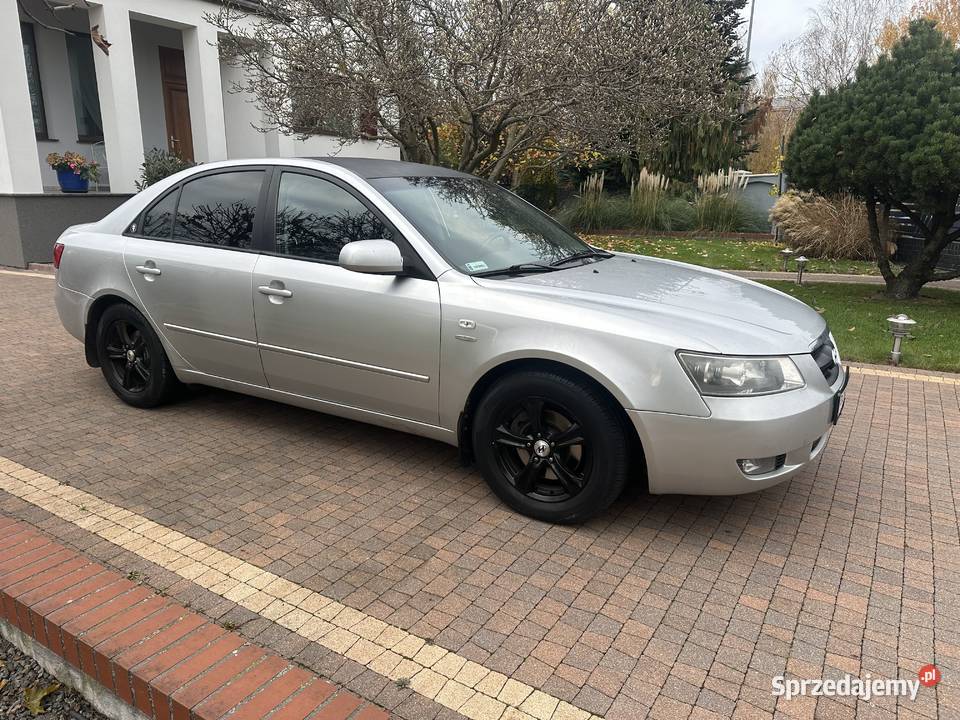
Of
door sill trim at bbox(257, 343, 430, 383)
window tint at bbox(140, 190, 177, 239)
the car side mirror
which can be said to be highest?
window tint at bbox(140, 190, 177, 239)

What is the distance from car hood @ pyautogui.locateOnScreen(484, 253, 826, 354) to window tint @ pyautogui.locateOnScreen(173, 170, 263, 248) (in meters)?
1.80

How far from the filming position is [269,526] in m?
3.45

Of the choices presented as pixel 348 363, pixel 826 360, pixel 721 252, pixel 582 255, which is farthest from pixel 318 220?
pixel 721 252

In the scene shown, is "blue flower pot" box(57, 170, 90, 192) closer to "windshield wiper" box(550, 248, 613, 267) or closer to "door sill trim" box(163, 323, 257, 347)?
"door sill trim" box(163, 323, 257, 347)

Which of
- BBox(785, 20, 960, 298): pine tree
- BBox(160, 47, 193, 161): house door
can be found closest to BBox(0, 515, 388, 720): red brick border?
BBox(785, 20, 960, 298): pine tree

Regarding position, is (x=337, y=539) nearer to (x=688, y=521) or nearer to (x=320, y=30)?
(x=688, y=521)

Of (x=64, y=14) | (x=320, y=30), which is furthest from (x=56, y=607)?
(x=64, y=14)

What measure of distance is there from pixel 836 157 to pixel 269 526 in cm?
794

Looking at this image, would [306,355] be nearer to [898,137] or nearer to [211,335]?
[211,335]

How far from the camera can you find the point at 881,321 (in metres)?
8.18

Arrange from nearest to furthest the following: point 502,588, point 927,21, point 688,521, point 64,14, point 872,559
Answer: point 502,588
point 872,559
point 688,521
point 927,21
point 64,14

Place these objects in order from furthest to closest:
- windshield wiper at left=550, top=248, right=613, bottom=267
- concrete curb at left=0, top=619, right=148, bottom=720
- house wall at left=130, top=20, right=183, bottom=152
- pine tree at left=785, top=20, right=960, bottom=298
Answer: house wall at left=130, top=20, right=183, bottom=152, pine tree at left=785, top=20, right=960, bottom=298, windshield wiper at left=550, top=248, right=613, bottom=267, concrete curb at left=0, top=619, right=148, bottom=720

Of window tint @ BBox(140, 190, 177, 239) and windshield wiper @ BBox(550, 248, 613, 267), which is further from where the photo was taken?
window tint @ BBox(140, 190, 177, 239)

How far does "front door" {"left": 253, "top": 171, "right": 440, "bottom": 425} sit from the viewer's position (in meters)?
3.74
